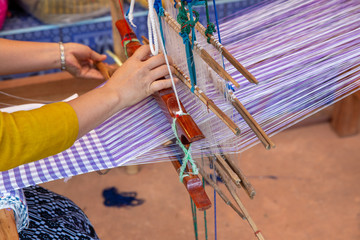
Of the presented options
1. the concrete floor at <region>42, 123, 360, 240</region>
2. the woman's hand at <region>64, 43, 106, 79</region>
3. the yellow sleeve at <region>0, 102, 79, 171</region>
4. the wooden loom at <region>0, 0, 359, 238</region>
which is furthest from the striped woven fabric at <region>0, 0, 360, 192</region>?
the wooden loom at <region>0, 0, 359, 238</region>

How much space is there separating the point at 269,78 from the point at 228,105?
0.71 feet

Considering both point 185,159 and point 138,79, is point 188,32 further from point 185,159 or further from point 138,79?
point 185,159

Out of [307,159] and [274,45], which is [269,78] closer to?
[274,45]

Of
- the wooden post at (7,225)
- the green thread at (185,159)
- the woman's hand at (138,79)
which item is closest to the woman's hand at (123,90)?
the woman's hand at (138,79)

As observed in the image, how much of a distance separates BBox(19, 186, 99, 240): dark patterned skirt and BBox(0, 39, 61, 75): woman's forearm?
41 centimetres

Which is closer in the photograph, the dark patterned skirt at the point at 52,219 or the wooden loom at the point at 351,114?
the dark patterned skirt at the point at 52,219

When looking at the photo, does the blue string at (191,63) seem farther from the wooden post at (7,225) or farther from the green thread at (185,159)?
the wooden post at (7,225)

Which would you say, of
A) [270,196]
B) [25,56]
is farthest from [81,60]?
[270,196]

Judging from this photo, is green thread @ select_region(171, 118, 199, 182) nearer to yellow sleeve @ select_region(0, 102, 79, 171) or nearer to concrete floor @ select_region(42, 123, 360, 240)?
yellow sleeve @ select_region(0, 102, 79, 171)

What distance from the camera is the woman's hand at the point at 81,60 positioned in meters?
1.64

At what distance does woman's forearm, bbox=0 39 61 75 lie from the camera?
1.54 metres

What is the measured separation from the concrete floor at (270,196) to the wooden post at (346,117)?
0.04 m

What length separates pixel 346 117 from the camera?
2.79 meters

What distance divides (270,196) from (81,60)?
1.32 metres
